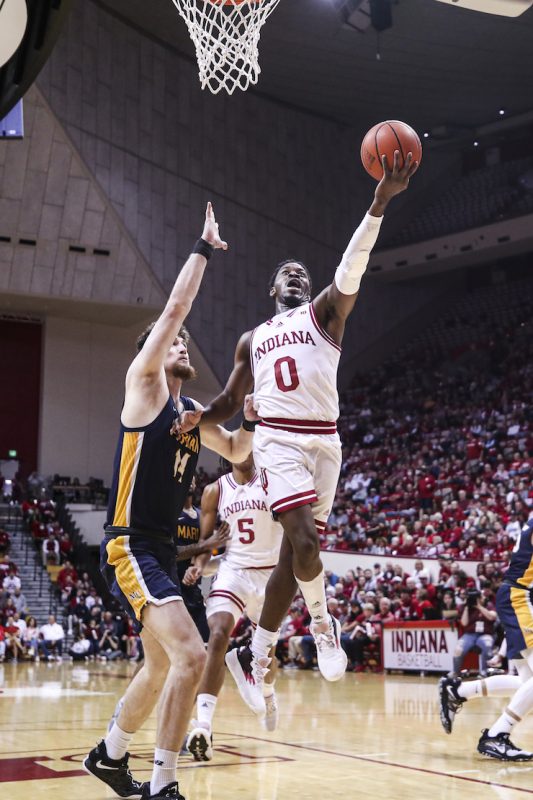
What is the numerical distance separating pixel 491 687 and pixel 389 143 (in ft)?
Answer: 14.5

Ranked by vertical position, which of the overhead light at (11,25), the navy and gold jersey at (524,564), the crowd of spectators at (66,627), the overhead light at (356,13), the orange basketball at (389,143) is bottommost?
the crowd of spectators at (66,627)

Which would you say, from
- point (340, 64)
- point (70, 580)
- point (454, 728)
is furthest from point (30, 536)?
point (454, 728)

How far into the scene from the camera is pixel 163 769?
473cm

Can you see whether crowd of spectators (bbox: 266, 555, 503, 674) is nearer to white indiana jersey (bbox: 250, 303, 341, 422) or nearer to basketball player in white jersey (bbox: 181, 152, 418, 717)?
basketball player in white jersey (bbox: 181, 152, 418, 717)

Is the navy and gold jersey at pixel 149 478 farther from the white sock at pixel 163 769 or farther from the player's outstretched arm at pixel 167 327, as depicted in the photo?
the white sock at pixel 163 769

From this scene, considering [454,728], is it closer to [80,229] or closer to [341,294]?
[341,294]

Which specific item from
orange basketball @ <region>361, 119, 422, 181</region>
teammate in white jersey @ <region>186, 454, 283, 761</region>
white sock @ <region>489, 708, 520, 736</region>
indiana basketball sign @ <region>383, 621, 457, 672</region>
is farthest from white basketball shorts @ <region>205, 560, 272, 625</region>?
indiana basketball sign @ <region>383, 621, 457, 672</region>

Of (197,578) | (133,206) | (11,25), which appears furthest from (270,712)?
(133,206)

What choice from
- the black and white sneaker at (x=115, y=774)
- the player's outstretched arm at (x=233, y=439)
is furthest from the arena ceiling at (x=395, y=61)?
the black and white sneaker at (x=115, y=774)

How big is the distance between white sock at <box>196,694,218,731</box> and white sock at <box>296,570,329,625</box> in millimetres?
1360

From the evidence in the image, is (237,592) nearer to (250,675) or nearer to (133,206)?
(250,675)

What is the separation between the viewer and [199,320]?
101ft

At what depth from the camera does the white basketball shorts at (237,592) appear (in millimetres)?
7543

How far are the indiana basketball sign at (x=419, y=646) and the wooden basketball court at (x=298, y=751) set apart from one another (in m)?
3.56
